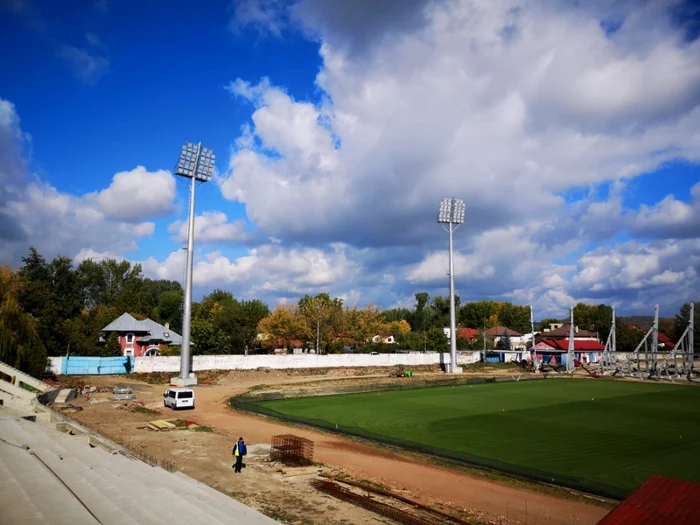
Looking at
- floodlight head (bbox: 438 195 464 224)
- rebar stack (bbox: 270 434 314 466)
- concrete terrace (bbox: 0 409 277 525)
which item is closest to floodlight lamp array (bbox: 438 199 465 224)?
floodlight head (bbox: 438 195 464 224)

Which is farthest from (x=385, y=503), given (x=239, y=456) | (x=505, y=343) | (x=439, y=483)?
(x=505, y=343)

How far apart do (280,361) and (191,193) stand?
28.1m

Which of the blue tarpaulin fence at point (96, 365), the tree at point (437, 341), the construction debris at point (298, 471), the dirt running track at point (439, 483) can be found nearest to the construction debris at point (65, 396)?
the blue tarpaulin fence at point (96, 365)

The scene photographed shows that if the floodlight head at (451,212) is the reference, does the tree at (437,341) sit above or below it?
below

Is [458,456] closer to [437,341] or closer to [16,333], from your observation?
[16,333]

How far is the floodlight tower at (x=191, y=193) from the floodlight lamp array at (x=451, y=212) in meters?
40.6

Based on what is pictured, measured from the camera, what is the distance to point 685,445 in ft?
93.5

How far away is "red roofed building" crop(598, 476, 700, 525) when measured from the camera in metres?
9.05

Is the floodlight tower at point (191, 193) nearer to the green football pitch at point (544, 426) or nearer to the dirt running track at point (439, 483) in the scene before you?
the green football pitch at point (544, 426)

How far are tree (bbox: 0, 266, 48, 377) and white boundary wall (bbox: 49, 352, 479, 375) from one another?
8.60 metres

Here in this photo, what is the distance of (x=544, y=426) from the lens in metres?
34.5

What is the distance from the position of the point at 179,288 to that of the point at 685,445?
163m

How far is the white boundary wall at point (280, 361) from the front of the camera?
61656 millimetres

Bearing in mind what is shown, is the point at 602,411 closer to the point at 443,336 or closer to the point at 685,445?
the point at 685,445
